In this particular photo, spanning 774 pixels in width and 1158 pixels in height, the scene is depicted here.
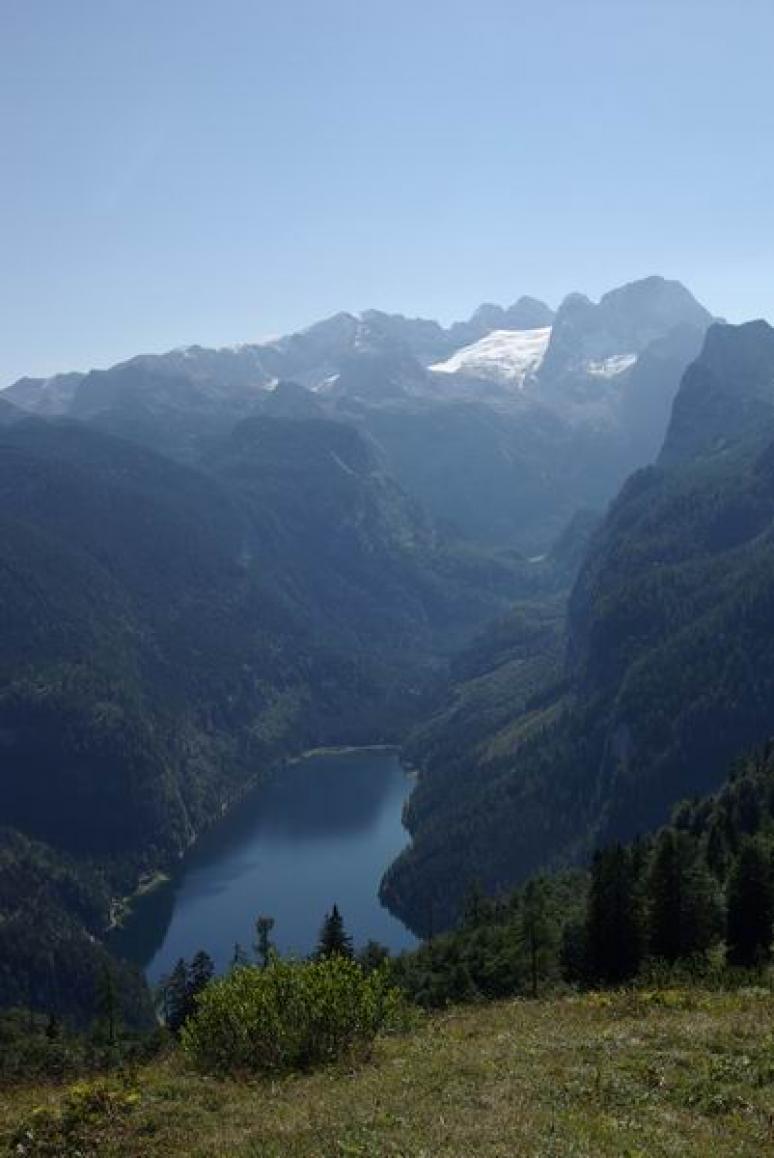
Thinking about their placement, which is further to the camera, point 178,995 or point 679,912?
point 178,995

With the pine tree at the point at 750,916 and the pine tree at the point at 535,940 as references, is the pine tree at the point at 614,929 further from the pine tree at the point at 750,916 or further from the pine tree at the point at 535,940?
the pine tree at the point at 750,916

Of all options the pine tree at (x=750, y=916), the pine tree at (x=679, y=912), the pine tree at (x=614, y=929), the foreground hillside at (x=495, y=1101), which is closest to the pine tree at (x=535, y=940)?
the pine tree at (x=614, y=929)

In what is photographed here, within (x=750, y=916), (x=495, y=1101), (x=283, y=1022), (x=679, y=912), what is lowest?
(x=679, y=912)

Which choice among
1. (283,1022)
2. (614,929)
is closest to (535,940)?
(614,929)

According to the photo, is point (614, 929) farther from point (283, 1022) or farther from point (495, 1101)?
point (495, 1101)

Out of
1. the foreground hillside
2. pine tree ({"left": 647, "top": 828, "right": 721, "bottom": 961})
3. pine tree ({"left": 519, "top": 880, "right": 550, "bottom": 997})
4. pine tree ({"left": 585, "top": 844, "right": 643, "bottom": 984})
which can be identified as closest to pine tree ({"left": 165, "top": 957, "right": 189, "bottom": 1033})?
pine tree ({"left": 519, "top": 880, "right": 550, "bottom": 997})

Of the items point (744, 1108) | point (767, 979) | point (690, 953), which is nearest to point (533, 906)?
point (690, 953)
